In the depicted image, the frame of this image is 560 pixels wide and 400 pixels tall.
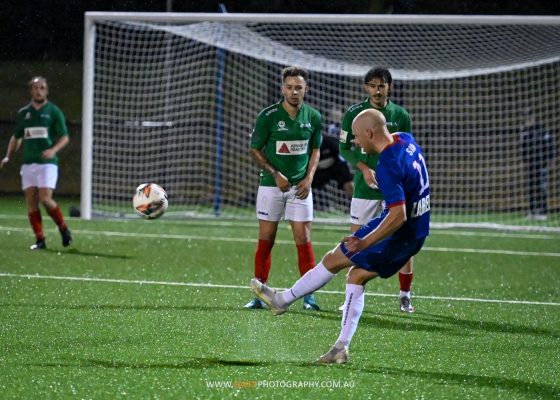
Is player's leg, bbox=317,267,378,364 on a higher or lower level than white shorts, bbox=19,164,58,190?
higher

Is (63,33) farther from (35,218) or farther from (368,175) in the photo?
(368,175)

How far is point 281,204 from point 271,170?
382mm

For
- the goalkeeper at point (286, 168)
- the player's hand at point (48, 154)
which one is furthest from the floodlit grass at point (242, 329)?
the player's hand at point (48, 154)

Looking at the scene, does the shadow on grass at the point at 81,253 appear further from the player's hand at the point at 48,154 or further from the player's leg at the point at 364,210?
the player's leg at the point at 364,210

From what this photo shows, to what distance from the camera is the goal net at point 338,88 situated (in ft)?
49.2

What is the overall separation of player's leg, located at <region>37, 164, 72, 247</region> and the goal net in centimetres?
236

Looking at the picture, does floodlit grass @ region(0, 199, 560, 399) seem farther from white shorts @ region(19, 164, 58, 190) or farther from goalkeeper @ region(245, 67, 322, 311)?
white shorts @ region(19, 164, 58, 190)

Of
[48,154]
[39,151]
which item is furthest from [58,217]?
[39,151]

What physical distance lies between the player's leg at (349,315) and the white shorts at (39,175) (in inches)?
282

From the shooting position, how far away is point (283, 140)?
28.0 ft

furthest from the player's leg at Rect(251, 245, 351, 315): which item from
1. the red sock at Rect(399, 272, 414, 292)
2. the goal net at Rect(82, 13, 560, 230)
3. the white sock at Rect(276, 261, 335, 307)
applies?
the goal net at Rect(82, 13, 560, 230)

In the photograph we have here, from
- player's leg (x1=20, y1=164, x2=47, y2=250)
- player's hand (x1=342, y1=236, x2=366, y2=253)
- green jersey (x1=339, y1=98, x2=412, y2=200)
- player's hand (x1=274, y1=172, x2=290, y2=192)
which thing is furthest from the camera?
player's leg (x1=20, y1=164, x2=47, y2=250)

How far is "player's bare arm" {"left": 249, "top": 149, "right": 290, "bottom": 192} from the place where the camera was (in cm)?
830

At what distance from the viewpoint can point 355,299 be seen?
6176 mm
